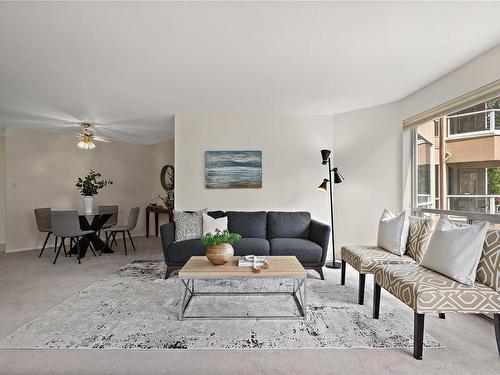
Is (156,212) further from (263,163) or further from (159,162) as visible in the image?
(263,163)

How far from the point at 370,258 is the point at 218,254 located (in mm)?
1490

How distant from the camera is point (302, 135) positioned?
4.66m

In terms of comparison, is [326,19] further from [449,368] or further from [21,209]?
[21,209]

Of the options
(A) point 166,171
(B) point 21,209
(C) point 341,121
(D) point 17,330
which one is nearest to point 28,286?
(D) point 17,330

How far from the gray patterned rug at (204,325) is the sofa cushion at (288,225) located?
1.05m

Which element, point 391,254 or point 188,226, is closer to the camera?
point 391,254

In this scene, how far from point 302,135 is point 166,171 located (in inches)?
144

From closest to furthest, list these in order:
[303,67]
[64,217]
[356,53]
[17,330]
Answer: [17,330]
[356,53]
[303,67]
[64,217]

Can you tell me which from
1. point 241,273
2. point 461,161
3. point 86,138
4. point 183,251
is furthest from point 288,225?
point 86,138

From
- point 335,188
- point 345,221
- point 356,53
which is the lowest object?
point 345,221

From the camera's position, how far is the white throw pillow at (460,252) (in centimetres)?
202

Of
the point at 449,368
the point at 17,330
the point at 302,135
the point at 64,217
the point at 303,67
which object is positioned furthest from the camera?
the point at 302,135

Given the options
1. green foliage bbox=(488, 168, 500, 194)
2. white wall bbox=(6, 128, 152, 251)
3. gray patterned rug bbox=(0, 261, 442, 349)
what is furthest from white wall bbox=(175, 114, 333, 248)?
white wall bbox=(6, 128, 152, 251)

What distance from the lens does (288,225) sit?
4.08m
